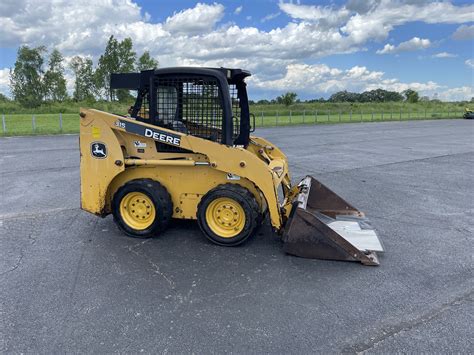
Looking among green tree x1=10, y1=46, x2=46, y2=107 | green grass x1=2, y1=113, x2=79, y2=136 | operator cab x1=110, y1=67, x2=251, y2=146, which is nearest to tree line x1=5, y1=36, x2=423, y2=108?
green tree x1=10, y1=46, x2=46, y2=107

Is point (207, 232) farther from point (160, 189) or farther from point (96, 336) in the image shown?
point (96, 336)

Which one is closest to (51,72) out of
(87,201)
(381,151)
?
(381,151)

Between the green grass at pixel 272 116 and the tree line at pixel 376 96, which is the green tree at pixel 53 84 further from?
the tree line at pixel 376 96

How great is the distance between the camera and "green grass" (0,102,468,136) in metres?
24.9

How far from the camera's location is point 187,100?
506 centimetres

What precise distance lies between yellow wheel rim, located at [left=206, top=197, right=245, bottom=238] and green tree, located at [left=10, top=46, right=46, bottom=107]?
7044 cm

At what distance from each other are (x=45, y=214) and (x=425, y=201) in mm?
6610

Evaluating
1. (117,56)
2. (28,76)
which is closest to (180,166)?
(117,56)

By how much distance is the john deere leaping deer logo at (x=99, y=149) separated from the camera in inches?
197

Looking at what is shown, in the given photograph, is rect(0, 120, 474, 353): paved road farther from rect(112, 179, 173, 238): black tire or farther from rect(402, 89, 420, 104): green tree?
rect(402, 89, 420, 104): green tree

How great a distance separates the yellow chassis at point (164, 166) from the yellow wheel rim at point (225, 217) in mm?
275

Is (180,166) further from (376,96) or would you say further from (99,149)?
(376,96)

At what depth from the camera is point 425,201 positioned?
7.34m

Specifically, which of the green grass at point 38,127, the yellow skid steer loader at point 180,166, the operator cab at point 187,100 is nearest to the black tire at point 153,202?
the yellow skid steer loader at point 180,166
